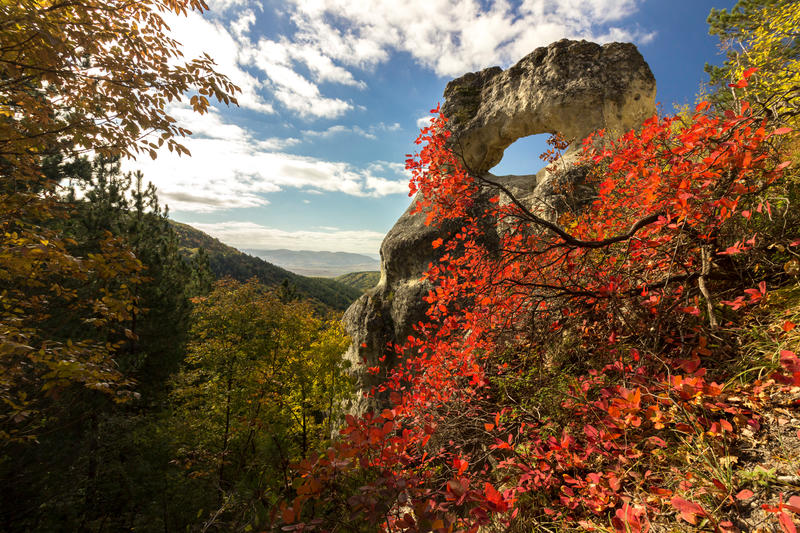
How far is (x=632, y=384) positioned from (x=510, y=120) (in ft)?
37.6

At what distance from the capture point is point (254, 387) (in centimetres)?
1073

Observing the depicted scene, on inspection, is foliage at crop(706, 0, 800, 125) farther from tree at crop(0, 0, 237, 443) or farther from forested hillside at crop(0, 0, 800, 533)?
tree at crop(0, 0, 237, 443)

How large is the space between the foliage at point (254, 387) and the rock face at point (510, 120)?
159 cm

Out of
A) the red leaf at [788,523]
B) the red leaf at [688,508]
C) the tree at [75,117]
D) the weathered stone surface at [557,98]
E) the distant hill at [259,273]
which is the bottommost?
the distant hill at [259,273]

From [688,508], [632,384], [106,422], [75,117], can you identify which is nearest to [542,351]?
[632,384]

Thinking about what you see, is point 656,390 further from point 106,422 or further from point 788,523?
point 106,422

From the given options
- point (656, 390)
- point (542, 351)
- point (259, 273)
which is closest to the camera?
point (656, 390)

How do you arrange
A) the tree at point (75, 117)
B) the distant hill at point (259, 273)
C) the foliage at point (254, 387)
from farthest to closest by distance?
the distant hill at point (259, 273) → the foliage at point (254, 387) → the tree at point (75, 117)

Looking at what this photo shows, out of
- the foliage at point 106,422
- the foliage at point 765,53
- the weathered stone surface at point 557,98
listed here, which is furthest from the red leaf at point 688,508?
the weathered stone surface at point 557,98

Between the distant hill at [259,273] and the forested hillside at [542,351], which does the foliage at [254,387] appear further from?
the distant hill at [259,273]

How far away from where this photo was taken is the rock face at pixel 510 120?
9633mm

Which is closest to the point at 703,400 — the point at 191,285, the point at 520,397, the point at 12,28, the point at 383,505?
the point at 520,397

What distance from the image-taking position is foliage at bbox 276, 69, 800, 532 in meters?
1.84

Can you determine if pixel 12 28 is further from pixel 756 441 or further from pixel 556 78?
pixel 556 78
